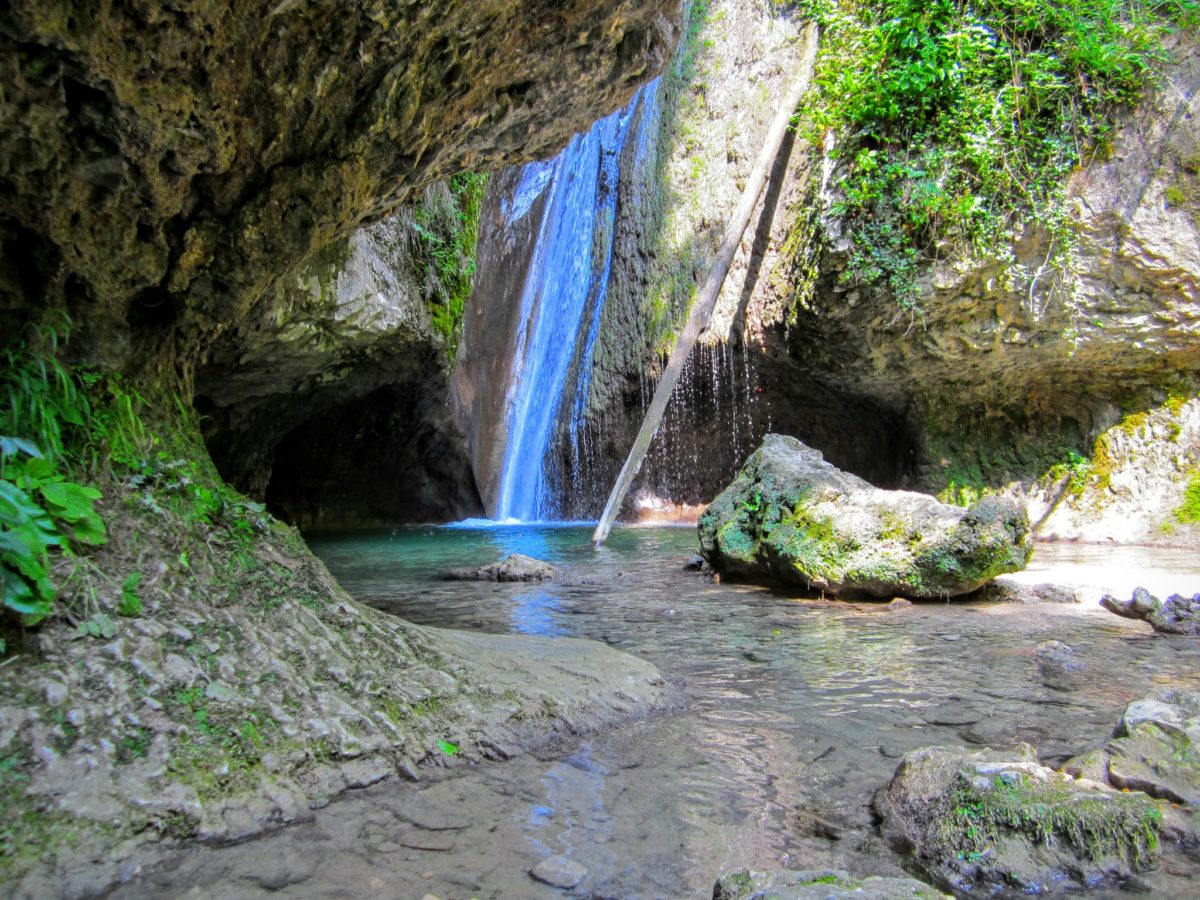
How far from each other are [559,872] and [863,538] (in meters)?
4.17

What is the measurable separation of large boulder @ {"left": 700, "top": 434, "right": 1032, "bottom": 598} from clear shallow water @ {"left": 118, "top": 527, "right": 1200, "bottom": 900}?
0.26 metres

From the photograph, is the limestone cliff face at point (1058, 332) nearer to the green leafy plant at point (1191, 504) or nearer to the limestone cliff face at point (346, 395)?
the green leafy plant at point (1191, 504)

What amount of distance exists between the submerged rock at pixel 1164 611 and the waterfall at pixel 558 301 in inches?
413

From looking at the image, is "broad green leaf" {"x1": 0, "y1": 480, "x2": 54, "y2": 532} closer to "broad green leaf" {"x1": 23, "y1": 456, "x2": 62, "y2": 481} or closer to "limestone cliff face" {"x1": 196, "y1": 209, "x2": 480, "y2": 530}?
"broad green leaf" {"x1": 23, "y1": 456, "x2": 62, "y2": 481}

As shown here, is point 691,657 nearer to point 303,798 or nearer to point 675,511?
point 303,798

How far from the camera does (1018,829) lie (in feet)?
5.90

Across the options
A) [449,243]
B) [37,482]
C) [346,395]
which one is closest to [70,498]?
[37,482]

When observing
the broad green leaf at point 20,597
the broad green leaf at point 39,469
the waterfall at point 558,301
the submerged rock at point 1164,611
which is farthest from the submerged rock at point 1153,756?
the waterfall at point 558,301

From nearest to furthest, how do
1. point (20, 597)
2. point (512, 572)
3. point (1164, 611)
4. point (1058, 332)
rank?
point (20, 597) → point (1164, 611) → point (512, 572) → point (1058, 332)

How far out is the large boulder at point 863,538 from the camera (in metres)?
5.06

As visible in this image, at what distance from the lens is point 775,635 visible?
424 centimetres

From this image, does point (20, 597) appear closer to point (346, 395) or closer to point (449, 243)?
point (449, 243)

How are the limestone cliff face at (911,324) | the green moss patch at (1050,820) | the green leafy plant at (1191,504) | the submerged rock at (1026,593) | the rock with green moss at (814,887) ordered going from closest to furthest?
the rock with green moss at (814,887) → the green moss patch at (1050,820) → the submerged rock at (1026,593) → the limestone cliff face at (911,324) → the green leafy plant at (1191,504)

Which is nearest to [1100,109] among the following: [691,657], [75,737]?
[691,657]
